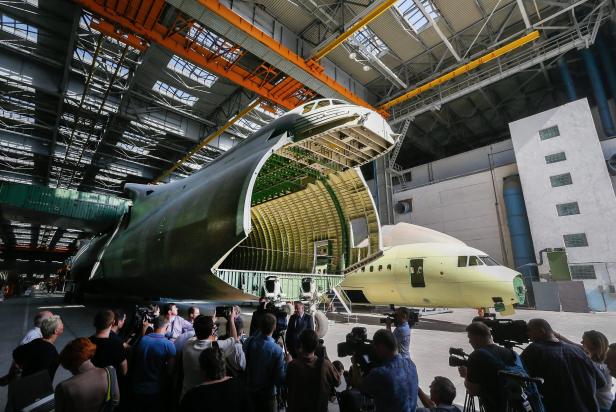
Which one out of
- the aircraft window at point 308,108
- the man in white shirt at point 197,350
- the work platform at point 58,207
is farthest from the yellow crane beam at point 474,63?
the man in white shirt at point 197,350

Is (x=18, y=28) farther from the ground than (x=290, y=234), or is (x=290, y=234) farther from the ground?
(x=18, y=28)

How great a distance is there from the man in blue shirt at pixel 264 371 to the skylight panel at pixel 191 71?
68.6ft

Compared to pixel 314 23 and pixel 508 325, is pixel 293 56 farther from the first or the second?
pixel 508 325

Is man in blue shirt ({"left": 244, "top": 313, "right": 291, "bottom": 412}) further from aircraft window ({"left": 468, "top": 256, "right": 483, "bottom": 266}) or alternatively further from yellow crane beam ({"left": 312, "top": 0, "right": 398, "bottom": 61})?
yellow crane beam ({"left": 312, "top": 0, "right": 398, "bottom": 61})

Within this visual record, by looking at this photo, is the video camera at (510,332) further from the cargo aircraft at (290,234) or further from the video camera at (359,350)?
the cargo aircraft at (290,234)

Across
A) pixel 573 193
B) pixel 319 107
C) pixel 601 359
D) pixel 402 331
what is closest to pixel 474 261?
pixel 402 331

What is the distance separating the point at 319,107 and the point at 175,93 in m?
19.6

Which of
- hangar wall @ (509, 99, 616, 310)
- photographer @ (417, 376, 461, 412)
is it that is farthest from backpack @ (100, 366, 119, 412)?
hangar wall @ (509, 99, 616, 310)

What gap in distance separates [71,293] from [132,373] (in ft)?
75.4

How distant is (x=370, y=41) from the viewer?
20188 mm

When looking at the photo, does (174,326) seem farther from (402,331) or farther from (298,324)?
(402,331)

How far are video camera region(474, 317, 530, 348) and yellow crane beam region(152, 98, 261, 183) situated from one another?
67.3ft

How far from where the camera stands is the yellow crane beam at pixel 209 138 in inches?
900

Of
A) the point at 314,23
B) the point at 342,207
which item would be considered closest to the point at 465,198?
the point at 314,23
